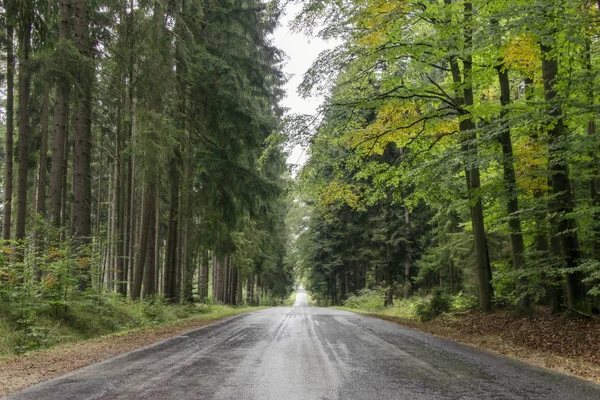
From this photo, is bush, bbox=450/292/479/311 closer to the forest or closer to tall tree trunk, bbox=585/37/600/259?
the forest

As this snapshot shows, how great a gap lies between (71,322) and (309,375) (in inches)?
283

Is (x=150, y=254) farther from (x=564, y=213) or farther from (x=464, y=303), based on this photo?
(x=564, y=213)

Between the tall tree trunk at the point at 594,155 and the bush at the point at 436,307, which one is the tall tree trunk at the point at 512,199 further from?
the bush at the point at 436,307

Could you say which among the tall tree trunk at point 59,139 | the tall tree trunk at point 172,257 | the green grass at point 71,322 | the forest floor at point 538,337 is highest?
the tall tree trunk at point 59,139

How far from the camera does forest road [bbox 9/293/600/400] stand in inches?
198

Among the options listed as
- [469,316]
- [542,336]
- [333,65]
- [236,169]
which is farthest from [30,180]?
[542,336]

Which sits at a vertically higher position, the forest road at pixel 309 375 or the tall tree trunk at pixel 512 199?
the tall tree trunk at pixel 512 199

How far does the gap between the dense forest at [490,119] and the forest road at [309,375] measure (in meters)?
3.14

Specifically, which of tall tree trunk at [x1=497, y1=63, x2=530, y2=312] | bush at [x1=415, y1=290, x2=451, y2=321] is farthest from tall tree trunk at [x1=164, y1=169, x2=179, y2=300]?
tall tree trunk at [x1=497, y1=63, x2=530, y2=312]

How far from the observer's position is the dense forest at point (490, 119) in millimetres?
9219

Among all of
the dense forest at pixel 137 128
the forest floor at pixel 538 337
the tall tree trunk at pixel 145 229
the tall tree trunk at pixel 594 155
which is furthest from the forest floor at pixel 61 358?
the tall tree trunk at pixel 594 155

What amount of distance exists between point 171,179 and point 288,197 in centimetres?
479

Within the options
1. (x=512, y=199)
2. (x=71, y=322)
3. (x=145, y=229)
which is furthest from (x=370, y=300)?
(x=71, y=322)

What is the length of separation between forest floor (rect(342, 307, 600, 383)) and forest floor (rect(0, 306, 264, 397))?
753 centimetres
